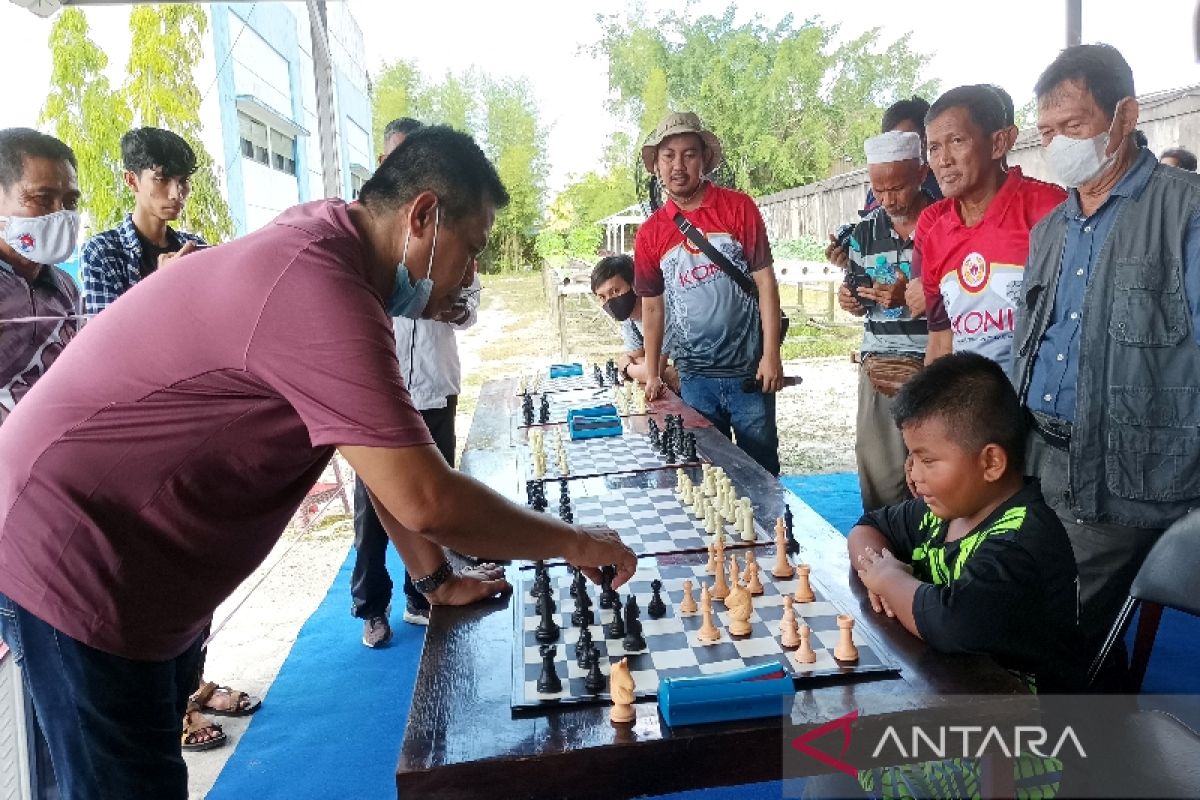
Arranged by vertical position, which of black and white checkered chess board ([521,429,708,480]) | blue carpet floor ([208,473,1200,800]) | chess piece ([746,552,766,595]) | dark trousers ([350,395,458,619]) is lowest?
blue carpet floor ([208,473,1200,800])

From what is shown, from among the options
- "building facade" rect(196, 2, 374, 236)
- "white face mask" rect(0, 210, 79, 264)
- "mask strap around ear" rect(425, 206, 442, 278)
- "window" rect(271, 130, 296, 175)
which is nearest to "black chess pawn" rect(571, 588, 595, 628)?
"mask strap around ear" rect(425, 206, 442, 278)

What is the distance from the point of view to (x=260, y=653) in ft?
11.6

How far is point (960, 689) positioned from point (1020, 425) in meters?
0.63

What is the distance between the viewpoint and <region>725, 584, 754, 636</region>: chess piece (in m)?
1.58

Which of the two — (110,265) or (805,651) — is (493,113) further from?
(805,651)

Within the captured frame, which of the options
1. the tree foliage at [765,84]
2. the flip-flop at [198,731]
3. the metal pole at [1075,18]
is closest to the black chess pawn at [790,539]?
the flip-flop at [198,731]

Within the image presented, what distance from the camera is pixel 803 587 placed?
5.68 feet

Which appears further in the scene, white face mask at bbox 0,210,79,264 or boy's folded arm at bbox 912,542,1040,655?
white face mask at bbox 0,210,79,264

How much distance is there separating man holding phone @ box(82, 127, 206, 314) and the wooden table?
6.42 feet

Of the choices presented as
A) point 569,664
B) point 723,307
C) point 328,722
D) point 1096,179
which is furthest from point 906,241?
point 328,722

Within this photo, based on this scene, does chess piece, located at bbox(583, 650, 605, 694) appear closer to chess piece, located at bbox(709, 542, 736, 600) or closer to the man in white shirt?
chess piece, located at bbox(709, 542, 736, 600)

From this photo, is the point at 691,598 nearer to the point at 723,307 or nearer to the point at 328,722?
the point at 328,722

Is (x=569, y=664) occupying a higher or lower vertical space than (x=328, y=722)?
higher

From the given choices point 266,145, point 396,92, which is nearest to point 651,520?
point 266,145
